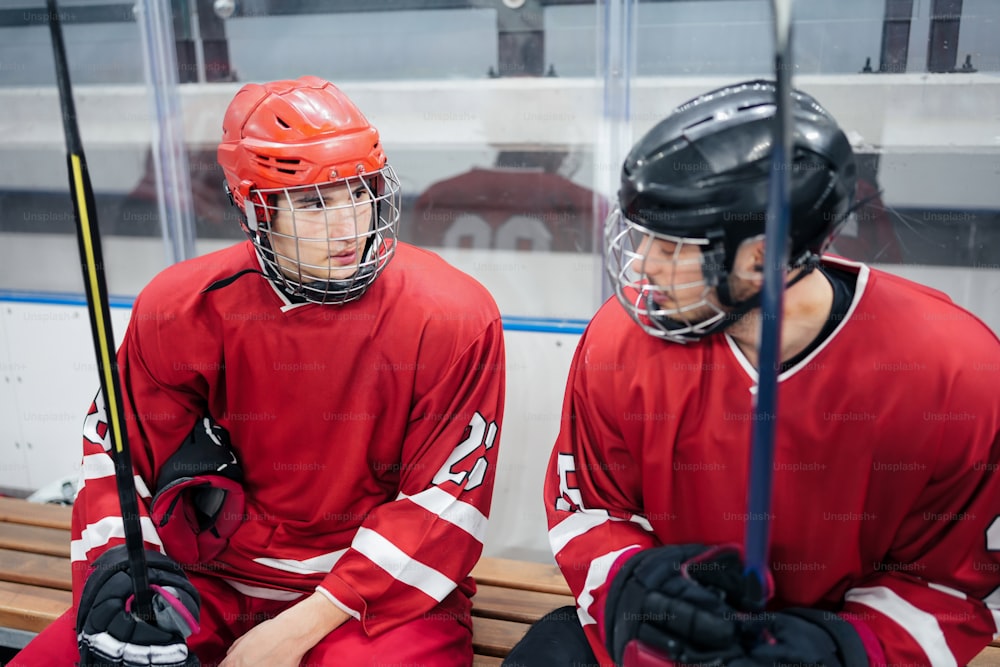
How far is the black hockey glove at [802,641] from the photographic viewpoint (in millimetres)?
1188

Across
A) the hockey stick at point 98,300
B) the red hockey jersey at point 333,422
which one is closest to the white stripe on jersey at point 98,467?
the red hockey jersey at point 333,422

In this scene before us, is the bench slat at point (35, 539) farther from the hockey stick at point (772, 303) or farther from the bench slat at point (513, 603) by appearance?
the hockey stick at point (772, 303)

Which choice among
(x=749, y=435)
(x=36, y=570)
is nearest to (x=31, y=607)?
(x=36, y=570)

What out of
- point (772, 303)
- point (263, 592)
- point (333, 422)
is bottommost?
point (263, 592)

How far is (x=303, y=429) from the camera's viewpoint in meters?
1.74

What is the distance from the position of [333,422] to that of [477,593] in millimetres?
622

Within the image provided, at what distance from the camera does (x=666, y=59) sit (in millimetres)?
2617

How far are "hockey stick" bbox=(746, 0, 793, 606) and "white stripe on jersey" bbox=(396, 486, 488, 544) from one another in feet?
2.36

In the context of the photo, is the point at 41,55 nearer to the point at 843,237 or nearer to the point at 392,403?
Result: the point at 392,403

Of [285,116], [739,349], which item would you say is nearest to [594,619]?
[739,349]

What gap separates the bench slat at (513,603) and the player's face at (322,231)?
0.88 metres

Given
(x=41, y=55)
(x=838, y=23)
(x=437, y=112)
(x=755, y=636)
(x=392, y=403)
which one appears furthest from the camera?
(x=41, y=55)

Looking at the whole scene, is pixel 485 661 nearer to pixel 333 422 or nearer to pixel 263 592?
pixel 263 592

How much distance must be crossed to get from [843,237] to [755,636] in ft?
5.65
